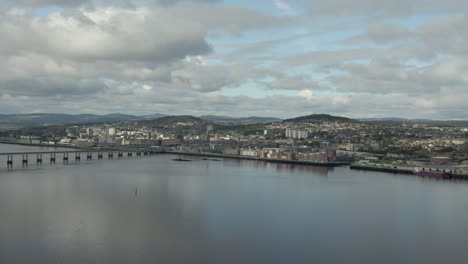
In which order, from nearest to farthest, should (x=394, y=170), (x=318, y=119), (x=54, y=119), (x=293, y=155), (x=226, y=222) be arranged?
(x=226, y=222), (x=394, y=170), (x=293, y=155), (x=318, y=119), (x=54, y=119)

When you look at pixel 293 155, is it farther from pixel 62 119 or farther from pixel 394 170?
pixel 62 119

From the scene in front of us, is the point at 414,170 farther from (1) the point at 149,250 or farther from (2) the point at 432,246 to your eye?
(1) the point at 149,250

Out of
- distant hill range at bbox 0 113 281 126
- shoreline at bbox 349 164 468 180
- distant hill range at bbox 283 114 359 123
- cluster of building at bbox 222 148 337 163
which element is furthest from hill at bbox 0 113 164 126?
shoreline at bbox 349 164 468 180

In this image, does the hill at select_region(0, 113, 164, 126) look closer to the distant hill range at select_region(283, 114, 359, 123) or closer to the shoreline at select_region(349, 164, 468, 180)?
the distant hill range at select_region(283, 114, 359, 123)

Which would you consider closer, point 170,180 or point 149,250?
point 149,250

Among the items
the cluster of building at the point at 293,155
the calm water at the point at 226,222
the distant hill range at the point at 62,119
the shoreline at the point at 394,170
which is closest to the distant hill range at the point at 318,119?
the distant hill range at the point at 62,119

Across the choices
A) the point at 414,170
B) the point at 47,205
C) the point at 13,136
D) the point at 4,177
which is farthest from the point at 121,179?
the point at 13,136

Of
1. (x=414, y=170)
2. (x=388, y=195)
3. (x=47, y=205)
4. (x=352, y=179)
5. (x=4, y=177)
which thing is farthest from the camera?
(x=414, y=170)

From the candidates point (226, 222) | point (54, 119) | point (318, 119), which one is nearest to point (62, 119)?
point (54, 119)

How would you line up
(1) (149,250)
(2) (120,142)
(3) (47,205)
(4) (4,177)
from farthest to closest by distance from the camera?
(2) (120,142) → (4) (4,177) → (3) (47,205) → (1) (149,250)
